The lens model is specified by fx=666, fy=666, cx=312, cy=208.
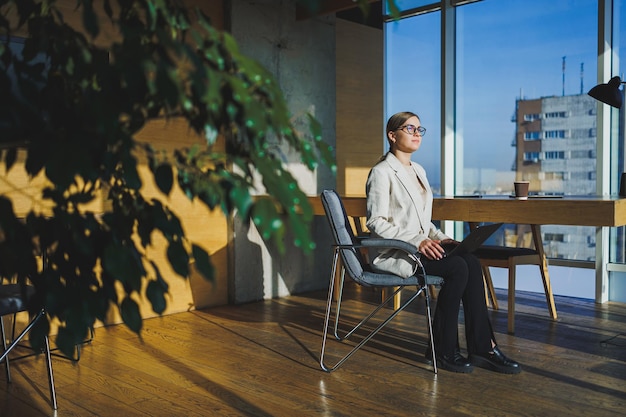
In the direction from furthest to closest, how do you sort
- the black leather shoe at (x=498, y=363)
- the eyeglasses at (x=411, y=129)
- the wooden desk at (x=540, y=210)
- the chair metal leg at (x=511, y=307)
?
the chair metal leg at (x=511, y=307) → the eyeglasses at (x=411, y=129) → the wooden desk at (x=540, y=210) → the black leather shoe at (x=498, y=363)

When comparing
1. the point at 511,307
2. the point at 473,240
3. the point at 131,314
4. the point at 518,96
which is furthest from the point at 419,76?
the point at 131,314

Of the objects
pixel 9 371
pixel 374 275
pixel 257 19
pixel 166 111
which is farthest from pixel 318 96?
pixel 166 111

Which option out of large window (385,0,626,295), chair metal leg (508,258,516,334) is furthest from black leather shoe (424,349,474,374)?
large window (385,0,626,295)

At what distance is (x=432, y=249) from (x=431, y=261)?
0.09 meters

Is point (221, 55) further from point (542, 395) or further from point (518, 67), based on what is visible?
point (518, 67)

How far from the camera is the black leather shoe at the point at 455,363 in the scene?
3.37 metres

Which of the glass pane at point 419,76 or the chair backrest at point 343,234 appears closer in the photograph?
the chair backrest at point 343,234

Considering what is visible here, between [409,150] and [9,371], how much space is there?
2.40m

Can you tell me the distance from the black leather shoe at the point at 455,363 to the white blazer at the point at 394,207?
0.56m

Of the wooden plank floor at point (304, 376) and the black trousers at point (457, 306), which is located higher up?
the black trousers at point (457, 306)

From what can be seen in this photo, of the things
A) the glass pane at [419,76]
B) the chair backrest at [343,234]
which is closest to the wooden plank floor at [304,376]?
the chair backrest at [343,234]

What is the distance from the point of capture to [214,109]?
91 cm

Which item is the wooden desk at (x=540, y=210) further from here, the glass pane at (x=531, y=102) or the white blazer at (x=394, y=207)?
the glass pane at (x=531, y=102)

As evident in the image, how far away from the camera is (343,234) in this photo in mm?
3385
